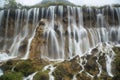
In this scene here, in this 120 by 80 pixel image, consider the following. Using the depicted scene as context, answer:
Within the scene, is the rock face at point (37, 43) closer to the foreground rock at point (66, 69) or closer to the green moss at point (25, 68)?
the foreground rock at point (66, 69)

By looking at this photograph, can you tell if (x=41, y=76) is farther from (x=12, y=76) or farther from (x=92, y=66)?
(x=92, y=66)

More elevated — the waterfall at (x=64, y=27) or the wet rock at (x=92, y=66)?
the waterfall at (x=64, y=27)

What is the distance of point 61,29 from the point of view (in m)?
41.1

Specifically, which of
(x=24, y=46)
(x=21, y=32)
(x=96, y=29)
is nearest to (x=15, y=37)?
(x=21, y=32)

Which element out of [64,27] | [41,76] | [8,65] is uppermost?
[64,27]

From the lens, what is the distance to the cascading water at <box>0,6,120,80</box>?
38.4m

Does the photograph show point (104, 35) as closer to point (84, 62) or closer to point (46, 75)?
point (84, 62)

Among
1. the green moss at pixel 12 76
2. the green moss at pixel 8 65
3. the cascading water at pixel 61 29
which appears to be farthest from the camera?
the cascading water at pixel 61 29

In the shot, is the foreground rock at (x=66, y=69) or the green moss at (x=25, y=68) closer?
the foreground rock at (x=66, y=69)

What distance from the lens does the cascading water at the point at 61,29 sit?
38.4 meters

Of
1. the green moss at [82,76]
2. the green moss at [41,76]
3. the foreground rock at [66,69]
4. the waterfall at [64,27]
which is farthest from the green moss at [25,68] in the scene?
the waterfall at [64,27]

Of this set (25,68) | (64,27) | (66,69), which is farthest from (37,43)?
(66,69)

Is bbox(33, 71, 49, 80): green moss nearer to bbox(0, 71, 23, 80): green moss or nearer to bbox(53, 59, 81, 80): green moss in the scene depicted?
bbox(53, 59, 81, 80): green moss

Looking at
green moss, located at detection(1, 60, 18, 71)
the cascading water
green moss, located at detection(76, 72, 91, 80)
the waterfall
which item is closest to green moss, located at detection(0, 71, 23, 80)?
green moss, located at detection(1, 60, 18, 71)
